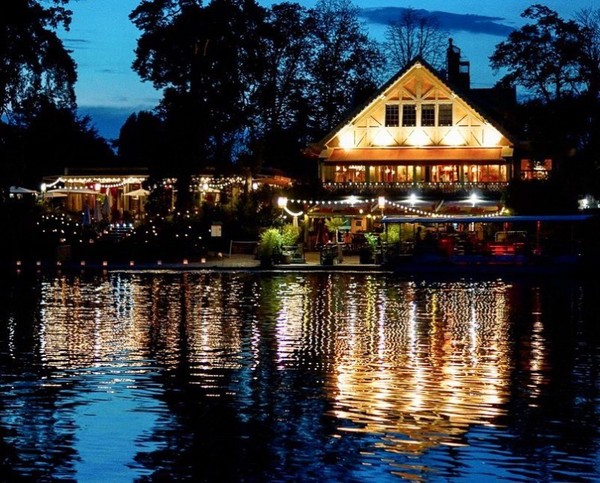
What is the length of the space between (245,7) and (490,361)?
5062 cm

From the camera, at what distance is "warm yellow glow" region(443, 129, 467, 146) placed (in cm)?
6981

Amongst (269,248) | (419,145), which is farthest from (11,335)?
(419,145)

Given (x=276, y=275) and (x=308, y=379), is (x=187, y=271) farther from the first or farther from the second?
(x=308, y=379)

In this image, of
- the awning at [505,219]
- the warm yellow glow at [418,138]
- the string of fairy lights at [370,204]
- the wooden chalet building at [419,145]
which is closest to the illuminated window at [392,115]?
the wooden chalet building at [419,145]

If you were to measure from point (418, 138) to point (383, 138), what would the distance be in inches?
78.5

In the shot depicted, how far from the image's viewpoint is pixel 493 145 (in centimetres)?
6931

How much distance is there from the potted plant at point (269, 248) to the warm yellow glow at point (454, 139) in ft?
65.1

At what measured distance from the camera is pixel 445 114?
229 ft

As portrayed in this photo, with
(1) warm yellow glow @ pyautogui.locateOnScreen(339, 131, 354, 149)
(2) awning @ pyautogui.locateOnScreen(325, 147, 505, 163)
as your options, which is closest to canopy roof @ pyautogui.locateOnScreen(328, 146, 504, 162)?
(2) awning @ pyautogui.locateOnScreen(325, 147, 505, 163)

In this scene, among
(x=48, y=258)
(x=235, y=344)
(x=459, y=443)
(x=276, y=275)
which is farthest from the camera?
(x=48, y=258)

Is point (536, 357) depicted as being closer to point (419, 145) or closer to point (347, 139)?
point (419, 145)

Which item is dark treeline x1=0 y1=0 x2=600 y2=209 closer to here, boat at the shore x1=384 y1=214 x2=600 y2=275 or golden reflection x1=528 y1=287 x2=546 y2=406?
boat at the shore x1=384 y1=214 x2=600 y2=275

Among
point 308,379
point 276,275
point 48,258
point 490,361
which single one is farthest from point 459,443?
point 48,258

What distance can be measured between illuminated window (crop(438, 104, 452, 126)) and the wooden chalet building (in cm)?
6
